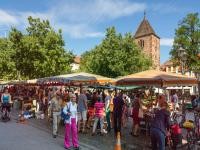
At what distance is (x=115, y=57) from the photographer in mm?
59188

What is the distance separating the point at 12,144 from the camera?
557 inches

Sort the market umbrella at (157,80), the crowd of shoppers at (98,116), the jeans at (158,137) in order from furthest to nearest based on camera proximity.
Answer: the market umbrella at (157,80), the crowd of shoppers at (98,116), the jeans at (158,137)

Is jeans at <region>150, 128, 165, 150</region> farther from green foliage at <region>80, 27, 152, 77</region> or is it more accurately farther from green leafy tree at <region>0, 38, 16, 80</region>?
green foliage at <region>80, 27, 152, 77</region>

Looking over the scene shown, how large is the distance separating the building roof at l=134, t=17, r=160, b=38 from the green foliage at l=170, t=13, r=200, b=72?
174 feet

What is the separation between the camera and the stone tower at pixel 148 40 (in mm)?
117750

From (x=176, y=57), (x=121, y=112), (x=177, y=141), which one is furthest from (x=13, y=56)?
(x=177, y=141)

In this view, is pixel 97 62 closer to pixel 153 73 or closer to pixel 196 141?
pixel 153 73

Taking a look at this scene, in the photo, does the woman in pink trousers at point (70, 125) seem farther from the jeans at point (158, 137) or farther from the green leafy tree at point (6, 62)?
the green leafy tree at point (6, 62)

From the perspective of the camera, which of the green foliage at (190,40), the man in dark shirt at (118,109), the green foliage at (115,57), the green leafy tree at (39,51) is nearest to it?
the man in dark shirt at (118,109)

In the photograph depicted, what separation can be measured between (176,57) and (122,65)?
36.6 feet

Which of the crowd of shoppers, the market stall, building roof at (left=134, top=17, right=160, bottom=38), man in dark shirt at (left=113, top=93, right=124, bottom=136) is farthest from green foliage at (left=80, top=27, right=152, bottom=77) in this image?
building roof at (left=134, top=17, right=160, bottom=38)

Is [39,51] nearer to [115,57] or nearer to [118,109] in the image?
[115,57]

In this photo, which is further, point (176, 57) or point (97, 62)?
point (176, 57)

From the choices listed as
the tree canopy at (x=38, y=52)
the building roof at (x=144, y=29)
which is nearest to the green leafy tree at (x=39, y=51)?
the tree canopy at (x=38, y=52)
